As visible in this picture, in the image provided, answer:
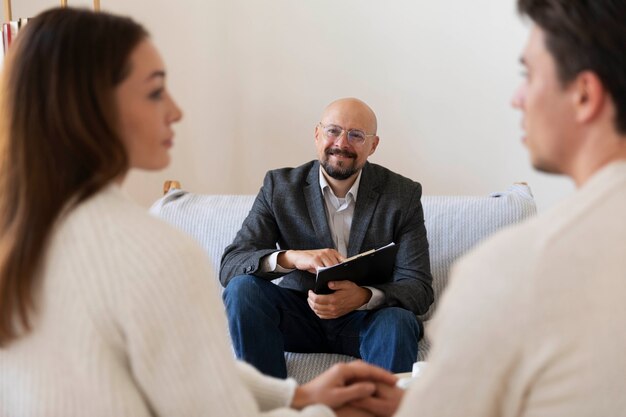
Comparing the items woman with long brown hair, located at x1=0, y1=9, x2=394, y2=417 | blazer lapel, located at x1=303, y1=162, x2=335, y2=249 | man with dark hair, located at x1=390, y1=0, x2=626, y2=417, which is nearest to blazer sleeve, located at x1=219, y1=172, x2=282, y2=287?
blazer lapel, located at x1=303, y1=162, x2=335, y2=249

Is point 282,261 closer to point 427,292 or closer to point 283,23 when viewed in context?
point 427,292

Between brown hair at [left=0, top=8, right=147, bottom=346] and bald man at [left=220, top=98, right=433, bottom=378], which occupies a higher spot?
brown hair at [left=0, top=8, right=147, bottom=346]

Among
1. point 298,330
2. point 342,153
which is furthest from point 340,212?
point 298,330

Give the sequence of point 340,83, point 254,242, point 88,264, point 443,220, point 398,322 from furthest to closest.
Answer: point 340,83
point 443,220
point 254,242
point 398,322
point 88,264

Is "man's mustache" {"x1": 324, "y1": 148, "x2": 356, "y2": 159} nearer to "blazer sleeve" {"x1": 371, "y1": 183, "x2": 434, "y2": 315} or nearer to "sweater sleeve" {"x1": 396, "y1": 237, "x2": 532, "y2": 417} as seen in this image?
"blazer sleeve" {"x1": 371, "y1": 183, "x2": 434, "y2": 315}

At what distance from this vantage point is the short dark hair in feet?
3.09

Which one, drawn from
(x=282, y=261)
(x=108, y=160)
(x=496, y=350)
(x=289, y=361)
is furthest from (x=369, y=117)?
(x=496, y=350)

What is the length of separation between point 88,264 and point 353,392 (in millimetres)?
562

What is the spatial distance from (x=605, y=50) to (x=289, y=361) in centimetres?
168

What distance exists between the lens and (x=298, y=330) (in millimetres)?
2451

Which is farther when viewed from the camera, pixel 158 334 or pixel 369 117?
pixel 369 117

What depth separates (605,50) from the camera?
941 mm

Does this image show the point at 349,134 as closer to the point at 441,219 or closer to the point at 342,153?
the point at 342,153

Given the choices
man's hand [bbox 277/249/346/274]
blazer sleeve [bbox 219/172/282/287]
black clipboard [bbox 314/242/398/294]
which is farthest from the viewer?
blazer sleeve [bbox 219/172/282/287]
